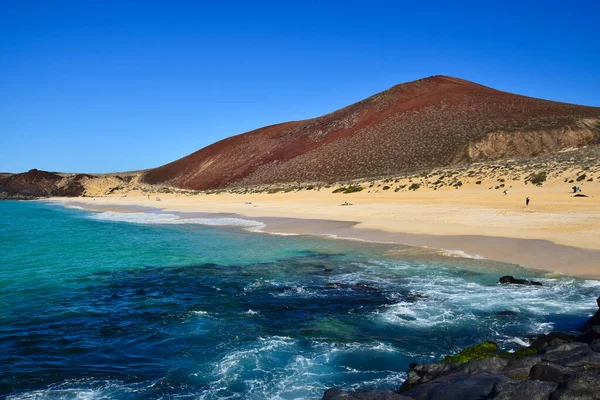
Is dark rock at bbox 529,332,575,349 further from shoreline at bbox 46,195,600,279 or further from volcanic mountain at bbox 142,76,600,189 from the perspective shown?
volcanic mountain at bbox 142,76,600,189

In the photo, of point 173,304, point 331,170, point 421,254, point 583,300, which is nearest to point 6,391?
point 173,304

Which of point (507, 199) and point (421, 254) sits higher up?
point (507, 199)

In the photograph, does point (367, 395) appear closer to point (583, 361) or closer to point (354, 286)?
point (583, 361)

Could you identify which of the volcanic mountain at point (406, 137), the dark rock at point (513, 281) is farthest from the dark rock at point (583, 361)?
the volcanic mountain at point (406, 137)

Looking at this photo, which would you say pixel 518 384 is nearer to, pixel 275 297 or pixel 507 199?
pixel 275 297

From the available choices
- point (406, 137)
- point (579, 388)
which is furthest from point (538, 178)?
point (406, 137)
